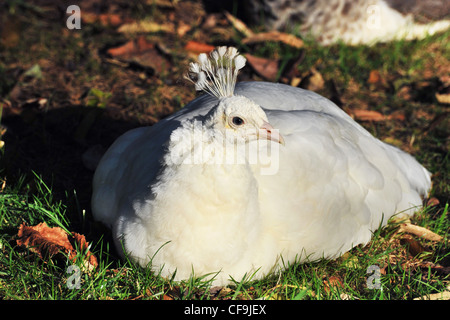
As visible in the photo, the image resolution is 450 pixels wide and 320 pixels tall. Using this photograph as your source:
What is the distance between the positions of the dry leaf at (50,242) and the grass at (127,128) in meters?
0.05

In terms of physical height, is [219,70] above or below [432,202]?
above

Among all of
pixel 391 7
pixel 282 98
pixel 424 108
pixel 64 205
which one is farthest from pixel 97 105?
pixel 391 7

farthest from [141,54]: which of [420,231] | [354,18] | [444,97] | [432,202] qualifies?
[420,231]

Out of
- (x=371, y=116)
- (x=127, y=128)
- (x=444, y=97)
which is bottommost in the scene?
(x=127, y=128)

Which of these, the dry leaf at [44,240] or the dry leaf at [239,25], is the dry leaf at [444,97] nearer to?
the dry leaf at [239,25]

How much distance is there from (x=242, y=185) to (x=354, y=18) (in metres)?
3.66

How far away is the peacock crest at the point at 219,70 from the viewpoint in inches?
103

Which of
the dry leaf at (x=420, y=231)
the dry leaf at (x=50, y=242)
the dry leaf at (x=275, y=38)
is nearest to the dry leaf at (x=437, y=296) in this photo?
the dry leaf at (x=420, y=231)

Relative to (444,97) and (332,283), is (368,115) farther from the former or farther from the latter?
(332,283)

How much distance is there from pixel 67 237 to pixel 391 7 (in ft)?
13.8

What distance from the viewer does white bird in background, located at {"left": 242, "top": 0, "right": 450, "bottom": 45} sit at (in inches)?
218

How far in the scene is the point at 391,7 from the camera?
5.77m

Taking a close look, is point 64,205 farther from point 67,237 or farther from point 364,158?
point 364,158

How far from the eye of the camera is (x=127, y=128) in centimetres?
418
